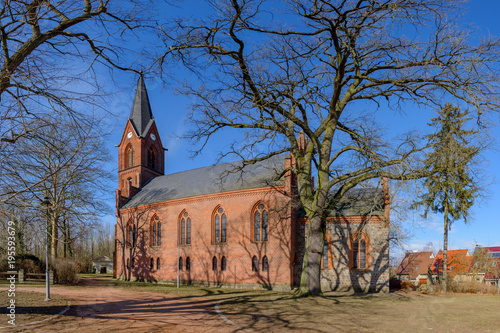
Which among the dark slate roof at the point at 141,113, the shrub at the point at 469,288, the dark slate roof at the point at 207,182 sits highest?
the dark slate roof at the point at 141,113

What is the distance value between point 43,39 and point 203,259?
77.7ft

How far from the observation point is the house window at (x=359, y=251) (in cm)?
2450

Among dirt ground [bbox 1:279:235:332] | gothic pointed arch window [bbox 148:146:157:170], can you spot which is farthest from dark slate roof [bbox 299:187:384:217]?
gothic pointed arch window [bbox 148:146:157:170]

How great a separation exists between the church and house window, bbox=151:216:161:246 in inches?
3.3

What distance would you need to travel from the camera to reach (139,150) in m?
40.0

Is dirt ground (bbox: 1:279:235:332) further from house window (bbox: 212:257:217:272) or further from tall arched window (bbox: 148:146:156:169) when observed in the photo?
tall arched window (bbox: 148:146:156:169)

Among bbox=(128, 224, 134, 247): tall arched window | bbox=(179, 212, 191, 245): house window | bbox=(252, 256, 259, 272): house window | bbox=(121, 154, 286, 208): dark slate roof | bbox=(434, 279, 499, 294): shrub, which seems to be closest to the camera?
bbox=(434, 279, 499, 294): shrub

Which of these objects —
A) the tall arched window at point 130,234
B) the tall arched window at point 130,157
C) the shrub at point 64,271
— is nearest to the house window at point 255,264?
the shrub at point 64,271

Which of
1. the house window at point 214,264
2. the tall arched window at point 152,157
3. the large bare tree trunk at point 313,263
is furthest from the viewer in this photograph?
the tall arched window at point 152,157

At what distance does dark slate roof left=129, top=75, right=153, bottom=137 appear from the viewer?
4137cm

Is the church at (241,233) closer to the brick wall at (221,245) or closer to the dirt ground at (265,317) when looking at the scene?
the brick wall at (221,245)

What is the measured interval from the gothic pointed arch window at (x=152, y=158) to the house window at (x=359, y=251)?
26.1 metres

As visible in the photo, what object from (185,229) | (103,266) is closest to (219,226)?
(185,229)

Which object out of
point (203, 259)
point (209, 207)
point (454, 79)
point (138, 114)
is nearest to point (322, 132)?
point (454, 79)
